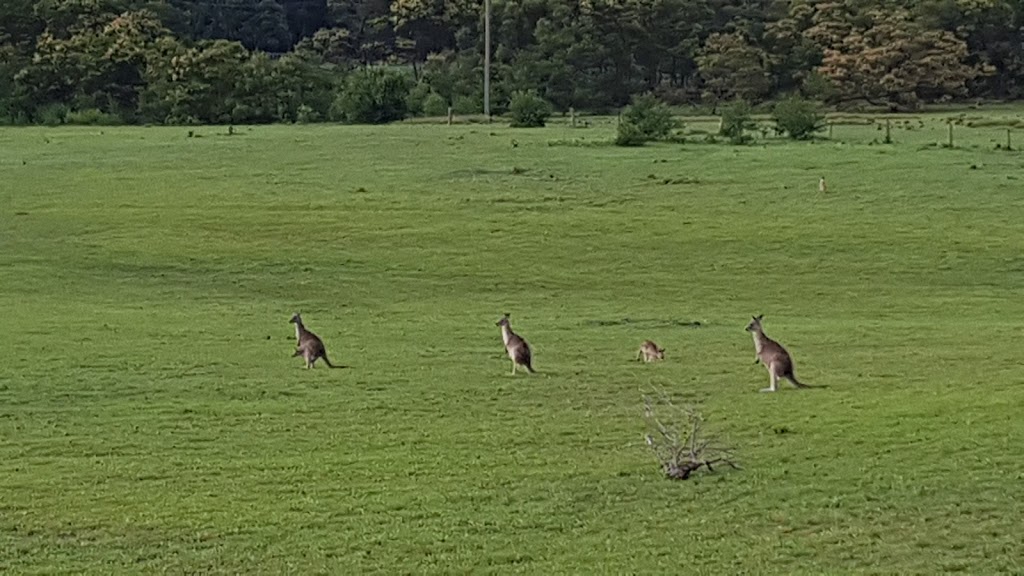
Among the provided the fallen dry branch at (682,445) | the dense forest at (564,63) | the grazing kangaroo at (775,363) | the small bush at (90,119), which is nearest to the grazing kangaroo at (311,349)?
the fallen dry branch at (682,445)

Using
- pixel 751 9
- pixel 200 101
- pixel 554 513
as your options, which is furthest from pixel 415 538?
pixel 751 9

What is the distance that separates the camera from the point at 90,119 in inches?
2441

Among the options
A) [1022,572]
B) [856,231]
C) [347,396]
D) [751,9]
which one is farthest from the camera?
[751,9]

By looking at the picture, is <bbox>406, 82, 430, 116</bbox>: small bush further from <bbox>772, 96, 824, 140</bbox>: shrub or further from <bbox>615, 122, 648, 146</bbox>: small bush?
<bbox>772, 96, 824, 140</bbox>: shrub

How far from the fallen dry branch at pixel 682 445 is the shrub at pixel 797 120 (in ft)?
111

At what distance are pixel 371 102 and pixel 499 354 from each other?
41.4 metres

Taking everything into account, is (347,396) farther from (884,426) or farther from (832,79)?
(832,79)

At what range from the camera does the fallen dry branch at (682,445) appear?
13.4m

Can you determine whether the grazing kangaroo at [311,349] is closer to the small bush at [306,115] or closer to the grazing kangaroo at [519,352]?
the grazing kangaroo at [519,352]

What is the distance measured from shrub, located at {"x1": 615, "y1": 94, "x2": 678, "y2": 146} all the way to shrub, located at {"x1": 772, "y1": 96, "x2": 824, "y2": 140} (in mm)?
3447

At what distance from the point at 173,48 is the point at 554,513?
56.3 metres

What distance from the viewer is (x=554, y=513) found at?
40.4 feet

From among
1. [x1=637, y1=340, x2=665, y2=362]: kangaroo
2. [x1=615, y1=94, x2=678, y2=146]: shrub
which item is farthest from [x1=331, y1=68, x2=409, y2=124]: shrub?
[x1=637, y1=340, x2=665, y2=362]: kangaroo

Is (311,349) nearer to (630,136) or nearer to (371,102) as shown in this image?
(630,136)
